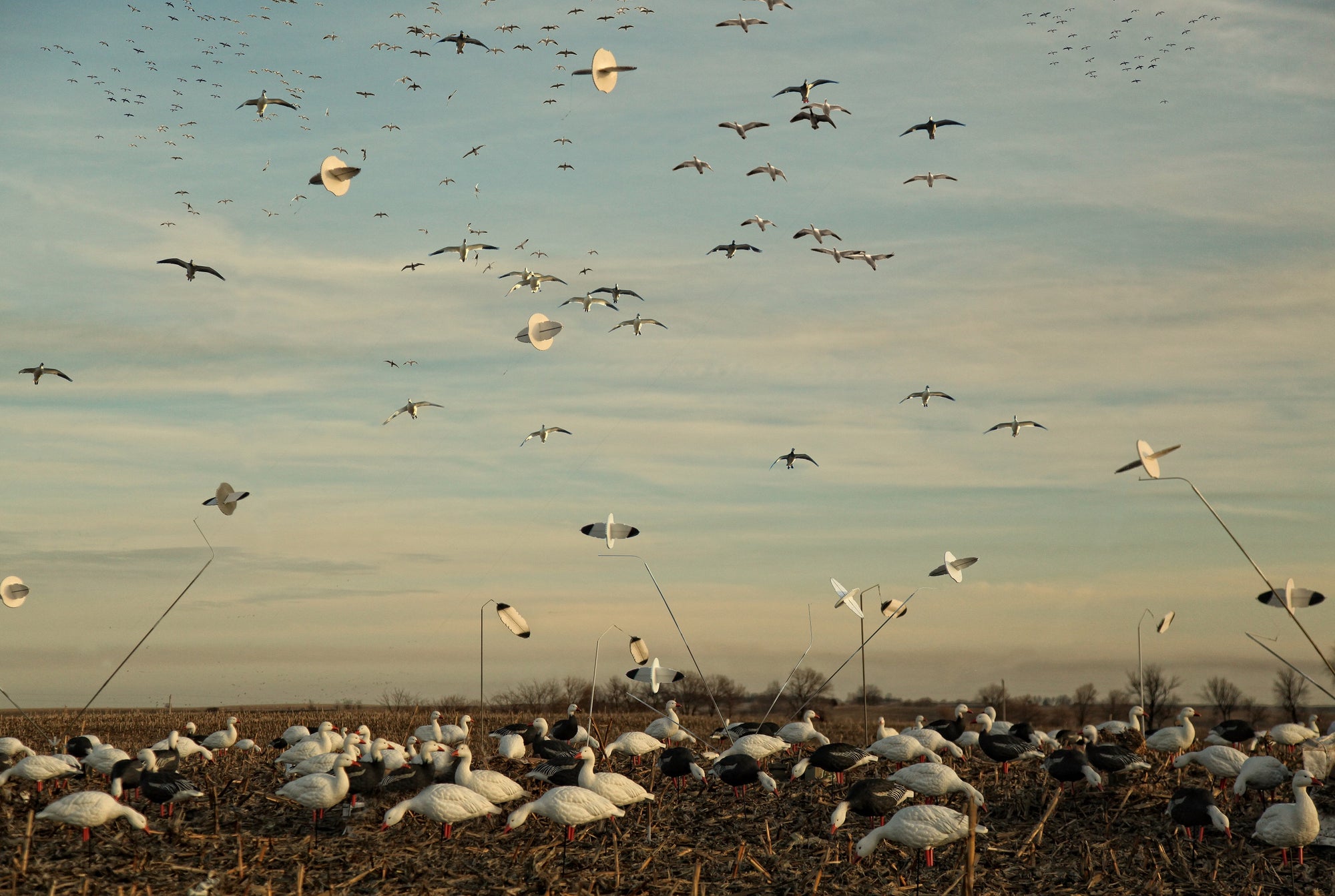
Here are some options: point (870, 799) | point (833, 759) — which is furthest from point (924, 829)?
point (833, 759)

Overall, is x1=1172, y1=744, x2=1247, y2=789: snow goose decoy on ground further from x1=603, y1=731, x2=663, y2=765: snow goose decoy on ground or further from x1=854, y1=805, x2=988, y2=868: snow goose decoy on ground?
x1=603, y1=731, x2=663, y2=765: snow goose decoy on ground

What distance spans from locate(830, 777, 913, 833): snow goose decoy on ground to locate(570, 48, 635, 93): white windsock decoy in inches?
505

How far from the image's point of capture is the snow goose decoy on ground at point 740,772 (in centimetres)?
1684

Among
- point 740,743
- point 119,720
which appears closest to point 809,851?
point 740,743

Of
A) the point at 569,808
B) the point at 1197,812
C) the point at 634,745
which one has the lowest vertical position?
the point at 1197,812

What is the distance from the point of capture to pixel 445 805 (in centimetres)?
1434

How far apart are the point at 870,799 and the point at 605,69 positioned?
44.8 ft

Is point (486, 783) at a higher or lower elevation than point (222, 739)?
higher

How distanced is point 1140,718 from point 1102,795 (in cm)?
662

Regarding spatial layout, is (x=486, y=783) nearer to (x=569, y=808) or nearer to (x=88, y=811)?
(x=569, y=808)

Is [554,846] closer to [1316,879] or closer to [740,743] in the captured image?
[740,743]

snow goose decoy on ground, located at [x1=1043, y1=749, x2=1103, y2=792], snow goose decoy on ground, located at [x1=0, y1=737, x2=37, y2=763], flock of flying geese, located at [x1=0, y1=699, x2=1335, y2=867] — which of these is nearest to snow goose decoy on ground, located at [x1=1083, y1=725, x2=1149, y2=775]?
flock of flying geese, located at [x1=0, y1=699, x2=1335, y2=867]

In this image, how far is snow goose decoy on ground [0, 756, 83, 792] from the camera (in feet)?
53.2

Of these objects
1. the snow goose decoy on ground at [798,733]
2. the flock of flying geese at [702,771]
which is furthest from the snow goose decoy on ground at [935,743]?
the snow goose decoy on ground at [798,733]
